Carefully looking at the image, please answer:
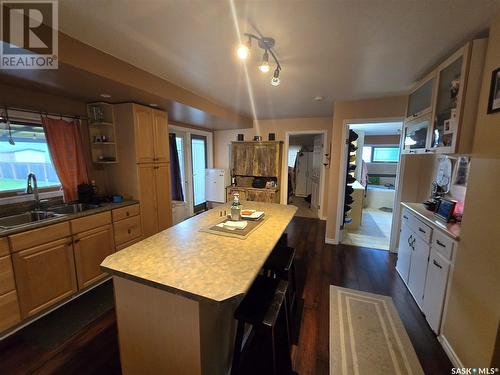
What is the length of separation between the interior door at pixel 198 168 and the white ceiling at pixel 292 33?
2681 millimetres

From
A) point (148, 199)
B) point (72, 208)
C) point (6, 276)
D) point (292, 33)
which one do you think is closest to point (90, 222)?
point (72, 208)

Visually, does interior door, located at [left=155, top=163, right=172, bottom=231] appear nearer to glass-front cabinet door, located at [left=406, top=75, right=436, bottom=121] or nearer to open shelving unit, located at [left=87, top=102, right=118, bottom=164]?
open shelving unit, located at [left=87, top=102, right=118, bottom=164]

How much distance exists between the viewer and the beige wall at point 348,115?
2.98 meters

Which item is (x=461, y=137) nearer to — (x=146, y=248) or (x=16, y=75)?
(x=146, y=248)

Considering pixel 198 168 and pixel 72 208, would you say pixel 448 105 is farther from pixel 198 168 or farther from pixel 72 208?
pixel 198 168

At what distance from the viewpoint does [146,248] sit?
4.64ft

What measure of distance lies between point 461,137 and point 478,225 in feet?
2.14

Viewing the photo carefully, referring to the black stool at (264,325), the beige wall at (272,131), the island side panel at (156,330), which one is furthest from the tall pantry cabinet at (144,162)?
the beige wall at (272,131)

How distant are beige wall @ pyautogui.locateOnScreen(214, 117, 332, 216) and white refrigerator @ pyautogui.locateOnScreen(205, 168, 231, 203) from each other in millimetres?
534

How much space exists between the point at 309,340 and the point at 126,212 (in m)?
2.41

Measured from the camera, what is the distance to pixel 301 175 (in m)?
7.34

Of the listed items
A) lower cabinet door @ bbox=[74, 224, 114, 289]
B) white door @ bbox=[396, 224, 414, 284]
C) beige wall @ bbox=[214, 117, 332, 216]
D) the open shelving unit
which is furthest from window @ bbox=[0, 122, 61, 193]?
white door @ bbox=[396, 224, 414, 284]

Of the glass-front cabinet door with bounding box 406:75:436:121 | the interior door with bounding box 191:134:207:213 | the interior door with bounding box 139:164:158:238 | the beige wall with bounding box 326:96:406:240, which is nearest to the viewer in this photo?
the glass-front cabinet door with bounding box 406:75:436:121

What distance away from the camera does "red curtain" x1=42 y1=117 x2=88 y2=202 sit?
2326 mm
